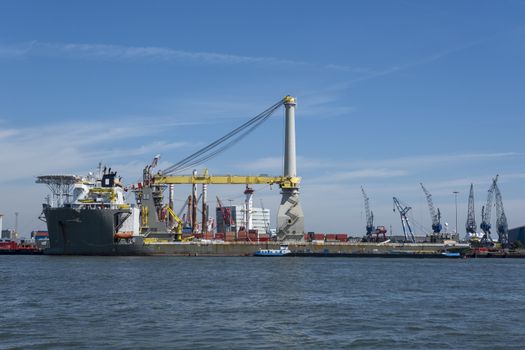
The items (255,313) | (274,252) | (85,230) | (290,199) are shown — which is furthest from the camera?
(290,199)

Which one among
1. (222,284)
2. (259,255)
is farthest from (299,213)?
(222,284)

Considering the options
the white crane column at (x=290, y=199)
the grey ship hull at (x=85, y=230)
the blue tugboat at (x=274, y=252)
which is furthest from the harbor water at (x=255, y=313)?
the white crane column at (x=290, y=199)

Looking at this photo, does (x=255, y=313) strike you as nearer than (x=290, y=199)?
Yes

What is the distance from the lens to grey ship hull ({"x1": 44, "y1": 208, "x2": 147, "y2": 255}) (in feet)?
254

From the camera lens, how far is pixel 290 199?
87.7 m

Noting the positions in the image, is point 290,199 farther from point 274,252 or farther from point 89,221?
point 89,221

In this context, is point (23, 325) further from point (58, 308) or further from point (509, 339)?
point (509, 339)

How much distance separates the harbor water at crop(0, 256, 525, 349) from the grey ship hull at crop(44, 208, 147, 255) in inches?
1339

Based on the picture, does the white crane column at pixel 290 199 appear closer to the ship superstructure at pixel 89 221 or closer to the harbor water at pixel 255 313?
the ship superstructure at pixel 89 221

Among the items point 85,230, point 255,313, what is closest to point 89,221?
→ point 85,230

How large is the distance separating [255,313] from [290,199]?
202ft

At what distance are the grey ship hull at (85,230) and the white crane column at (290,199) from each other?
21.8 metres

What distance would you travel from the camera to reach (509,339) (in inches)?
842

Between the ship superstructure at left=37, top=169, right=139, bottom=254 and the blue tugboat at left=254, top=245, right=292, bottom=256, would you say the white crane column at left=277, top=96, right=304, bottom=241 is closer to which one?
the blue tugboat at left=254, top=245, right=292, bottom=256
